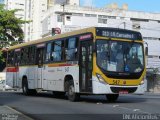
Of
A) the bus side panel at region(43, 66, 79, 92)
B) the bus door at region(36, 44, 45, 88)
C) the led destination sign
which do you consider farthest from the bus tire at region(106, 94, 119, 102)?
the bus door at region(36, 44, 45, 88)

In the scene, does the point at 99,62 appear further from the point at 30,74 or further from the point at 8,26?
the point at 8,26

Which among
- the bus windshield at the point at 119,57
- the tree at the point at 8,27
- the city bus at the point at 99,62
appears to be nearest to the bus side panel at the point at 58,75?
the city bus at the point at 99,62

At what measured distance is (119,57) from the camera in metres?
19.6

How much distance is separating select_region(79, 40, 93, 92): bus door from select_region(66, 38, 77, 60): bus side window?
624 millimetres

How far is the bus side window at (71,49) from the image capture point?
20933mm

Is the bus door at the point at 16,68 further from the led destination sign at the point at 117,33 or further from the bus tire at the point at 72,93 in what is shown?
the led destination sign at the point at 117,33

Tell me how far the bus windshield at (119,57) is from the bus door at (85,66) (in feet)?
1.65

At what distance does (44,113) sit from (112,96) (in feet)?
22.9

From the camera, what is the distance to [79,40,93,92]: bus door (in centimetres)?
1962

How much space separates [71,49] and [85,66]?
166 centimetres

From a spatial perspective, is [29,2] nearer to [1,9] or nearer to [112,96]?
[1,9]

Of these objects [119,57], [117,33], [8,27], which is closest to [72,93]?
[119,57]

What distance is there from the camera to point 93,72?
19297 mm

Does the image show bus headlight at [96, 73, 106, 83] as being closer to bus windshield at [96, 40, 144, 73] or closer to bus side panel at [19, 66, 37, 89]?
bus windshield at [96, 40, 144, 73]
